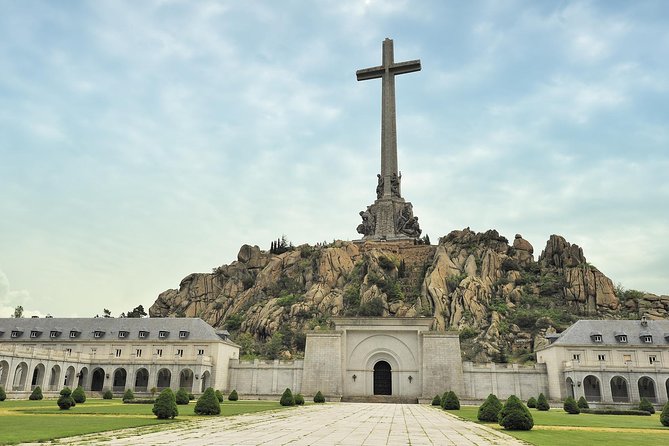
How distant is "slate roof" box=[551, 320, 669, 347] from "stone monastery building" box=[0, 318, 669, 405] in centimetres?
10

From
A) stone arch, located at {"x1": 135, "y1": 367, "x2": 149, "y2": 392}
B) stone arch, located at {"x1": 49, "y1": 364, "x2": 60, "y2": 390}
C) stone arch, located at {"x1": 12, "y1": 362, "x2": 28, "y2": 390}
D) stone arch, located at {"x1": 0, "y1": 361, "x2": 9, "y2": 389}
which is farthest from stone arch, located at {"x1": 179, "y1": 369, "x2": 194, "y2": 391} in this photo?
stone arch, located at {"x1": 0, "y1": 361, "x2": 9, "y2": 389}

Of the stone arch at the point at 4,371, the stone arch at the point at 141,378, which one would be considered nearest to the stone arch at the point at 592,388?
the stone arch at the point at 141,378

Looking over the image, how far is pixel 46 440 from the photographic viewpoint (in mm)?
16094

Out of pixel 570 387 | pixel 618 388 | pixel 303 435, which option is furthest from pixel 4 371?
pixel 618 388

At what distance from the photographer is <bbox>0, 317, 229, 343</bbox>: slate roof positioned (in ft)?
198

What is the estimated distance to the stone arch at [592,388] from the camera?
5234 centimetres

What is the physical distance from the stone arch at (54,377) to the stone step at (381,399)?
1175 inches

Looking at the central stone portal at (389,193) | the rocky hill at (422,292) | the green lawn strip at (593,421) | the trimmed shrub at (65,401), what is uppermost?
the central stone portal at (389,193)

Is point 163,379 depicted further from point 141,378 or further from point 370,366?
point 370,366

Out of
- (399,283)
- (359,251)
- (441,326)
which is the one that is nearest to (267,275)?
(359,251)

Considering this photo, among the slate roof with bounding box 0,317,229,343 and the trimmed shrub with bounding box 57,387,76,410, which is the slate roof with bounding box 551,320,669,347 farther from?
the trimmed shrub with bounding box 57,387,76,410

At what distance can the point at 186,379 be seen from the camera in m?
59.9

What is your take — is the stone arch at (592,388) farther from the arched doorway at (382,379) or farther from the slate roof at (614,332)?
the arched doorway at (382,379)

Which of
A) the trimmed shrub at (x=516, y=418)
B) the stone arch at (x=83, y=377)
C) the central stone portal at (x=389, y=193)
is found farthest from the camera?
the central stone portal at (x=389, y=193)
